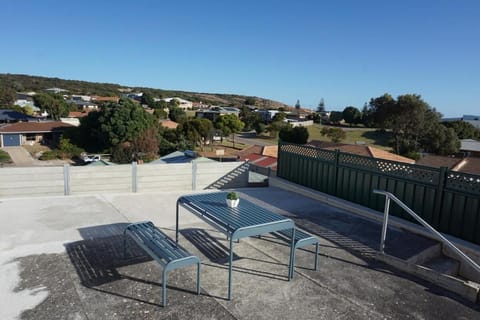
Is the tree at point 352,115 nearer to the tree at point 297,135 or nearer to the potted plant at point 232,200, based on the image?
the tree at point 297,135

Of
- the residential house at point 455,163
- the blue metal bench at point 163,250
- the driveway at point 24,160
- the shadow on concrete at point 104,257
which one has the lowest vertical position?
the driveway at point 24,160

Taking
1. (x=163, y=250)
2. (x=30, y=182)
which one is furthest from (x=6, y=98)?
(x=163, y=250)

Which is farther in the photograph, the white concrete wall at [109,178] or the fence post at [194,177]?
the fence post at [194,177]

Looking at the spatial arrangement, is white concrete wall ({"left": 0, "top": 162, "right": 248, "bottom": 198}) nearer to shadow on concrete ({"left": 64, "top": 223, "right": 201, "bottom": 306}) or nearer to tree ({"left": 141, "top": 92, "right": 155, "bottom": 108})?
shadow on concrete ({"left": 64, "top": 223, "right": 201, "bottom": 306})

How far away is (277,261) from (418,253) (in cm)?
213

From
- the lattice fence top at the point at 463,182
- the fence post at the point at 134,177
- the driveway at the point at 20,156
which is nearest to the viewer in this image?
the lattice fence top at the point at 463,182

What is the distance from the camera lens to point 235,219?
3.85 metres

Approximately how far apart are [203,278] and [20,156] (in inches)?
1382

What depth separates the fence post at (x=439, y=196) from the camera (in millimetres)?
5559

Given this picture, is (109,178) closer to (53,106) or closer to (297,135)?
(297,135)

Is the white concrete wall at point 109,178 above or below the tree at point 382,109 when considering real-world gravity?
below

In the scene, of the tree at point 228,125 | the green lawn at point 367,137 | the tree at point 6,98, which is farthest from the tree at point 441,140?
the tree at point 6,98

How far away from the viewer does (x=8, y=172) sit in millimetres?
7098

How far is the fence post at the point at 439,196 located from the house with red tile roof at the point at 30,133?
135 ft
